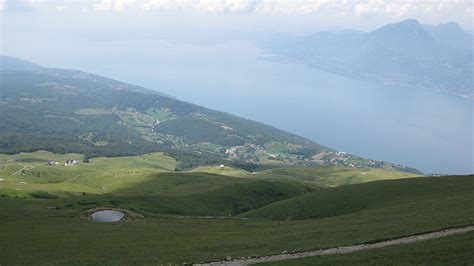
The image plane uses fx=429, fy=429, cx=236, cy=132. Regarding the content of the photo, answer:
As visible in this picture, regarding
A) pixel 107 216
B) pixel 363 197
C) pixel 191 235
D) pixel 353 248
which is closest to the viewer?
pixel 353 248

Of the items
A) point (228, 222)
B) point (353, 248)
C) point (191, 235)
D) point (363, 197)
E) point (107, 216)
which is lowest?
point (107, 216)

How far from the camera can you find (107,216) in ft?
222

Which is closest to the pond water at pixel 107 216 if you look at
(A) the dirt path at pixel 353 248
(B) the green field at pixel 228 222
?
(B) the green field at pixel 228 222

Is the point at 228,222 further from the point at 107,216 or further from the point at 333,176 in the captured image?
the point at 333,176

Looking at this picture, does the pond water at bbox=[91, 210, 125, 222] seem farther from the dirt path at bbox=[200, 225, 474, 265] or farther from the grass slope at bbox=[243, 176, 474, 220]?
the dirt path at bbox=[200, 225, 474, 265]

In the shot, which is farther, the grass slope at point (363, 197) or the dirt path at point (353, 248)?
the grass slope at point (363, 197)

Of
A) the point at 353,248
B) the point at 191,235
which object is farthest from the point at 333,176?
the point at 353,248

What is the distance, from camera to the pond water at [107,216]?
66.1m

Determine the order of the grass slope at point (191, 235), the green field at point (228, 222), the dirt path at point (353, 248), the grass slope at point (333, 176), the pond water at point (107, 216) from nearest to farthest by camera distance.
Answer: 1. the dirt path at point (353, 248)
2. the grass slope at point (191, 235)
3. the green field at point (228, 222)
4. the pond water at point (107, 216)
5. the grass slope at point (333, 176)

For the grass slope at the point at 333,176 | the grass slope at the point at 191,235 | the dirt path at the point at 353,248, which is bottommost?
the grass slope at the point at 333,176

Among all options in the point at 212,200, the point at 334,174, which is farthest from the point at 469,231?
the point at 334,174

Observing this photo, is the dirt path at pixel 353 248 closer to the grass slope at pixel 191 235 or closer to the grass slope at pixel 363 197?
the grass slope at pixel 191 235

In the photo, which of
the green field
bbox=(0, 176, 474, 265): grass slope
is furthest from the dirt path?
the green field

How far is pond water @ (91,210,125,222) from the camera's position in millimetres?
66062
